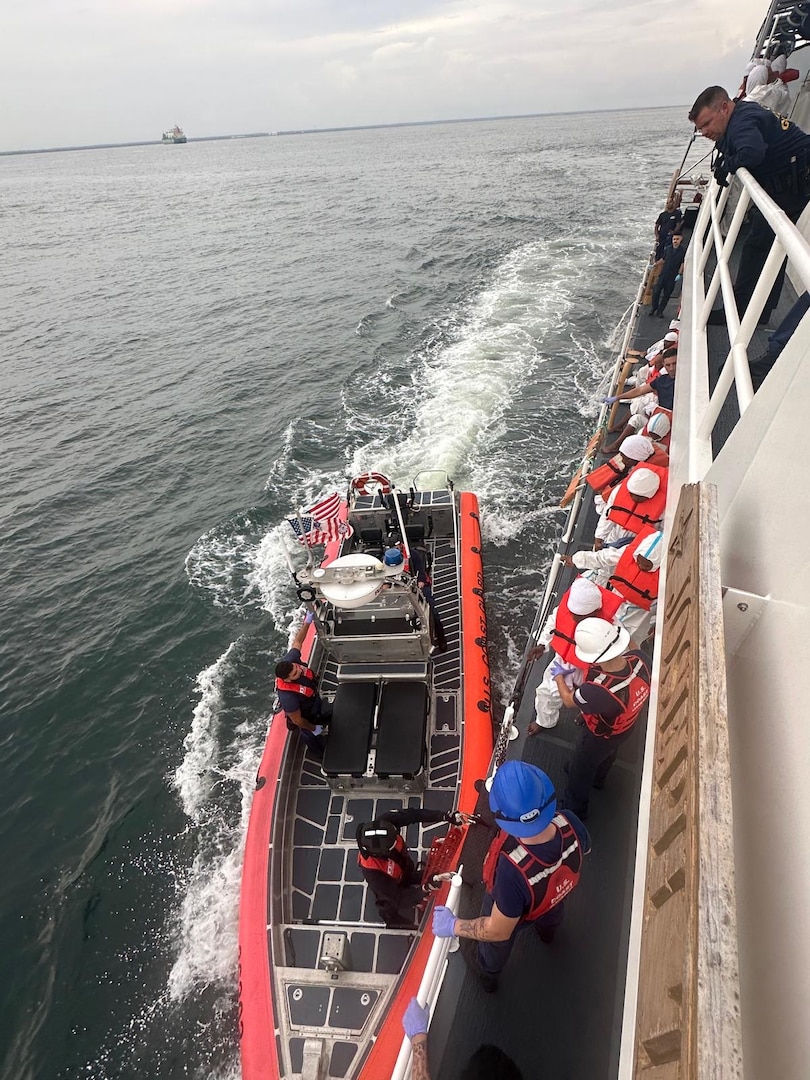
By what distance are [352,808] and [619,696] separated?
175 inches

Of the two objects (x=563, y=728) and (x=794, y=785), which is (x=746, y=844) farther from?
(x=563, y=728)

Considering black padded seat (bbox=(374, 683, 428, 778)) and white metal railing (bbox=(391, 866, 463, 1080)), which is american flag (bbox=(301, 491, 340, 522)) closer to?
black padded seat (bbox=(374, 683, 428, 778))

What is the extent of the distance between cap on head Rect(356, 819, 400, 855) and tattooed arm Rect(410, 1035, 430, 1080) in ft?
5.41

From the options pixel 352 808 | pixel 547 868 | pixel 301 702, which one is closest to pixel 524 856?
pixel 547 868

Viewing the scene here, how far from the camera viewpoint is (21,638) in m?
11.6

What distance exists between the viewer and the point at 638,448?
19.6 feet

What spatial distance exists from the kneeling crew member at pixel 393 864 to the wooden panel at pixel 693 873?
3.19 m

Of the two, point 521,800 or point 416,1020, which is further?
point 416,1020

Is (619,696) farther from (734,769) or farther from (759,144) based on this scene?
(759,144)

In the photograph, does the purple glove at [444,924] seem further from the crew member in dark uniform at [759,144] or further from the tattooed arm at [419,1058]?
the crew member in dark uniform at [759,144]

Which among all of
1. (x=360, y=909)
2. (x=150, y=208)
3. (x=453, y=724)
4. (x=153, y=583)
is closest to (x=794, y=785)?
(x=360, y=909)

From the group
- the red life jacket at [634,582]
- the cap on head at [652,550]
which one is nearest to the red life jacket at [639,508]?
the red life jacket at [634,582]

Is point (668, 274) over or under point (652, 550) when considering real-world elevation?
over

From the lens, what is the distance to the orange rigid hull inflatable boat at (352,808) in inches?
200
